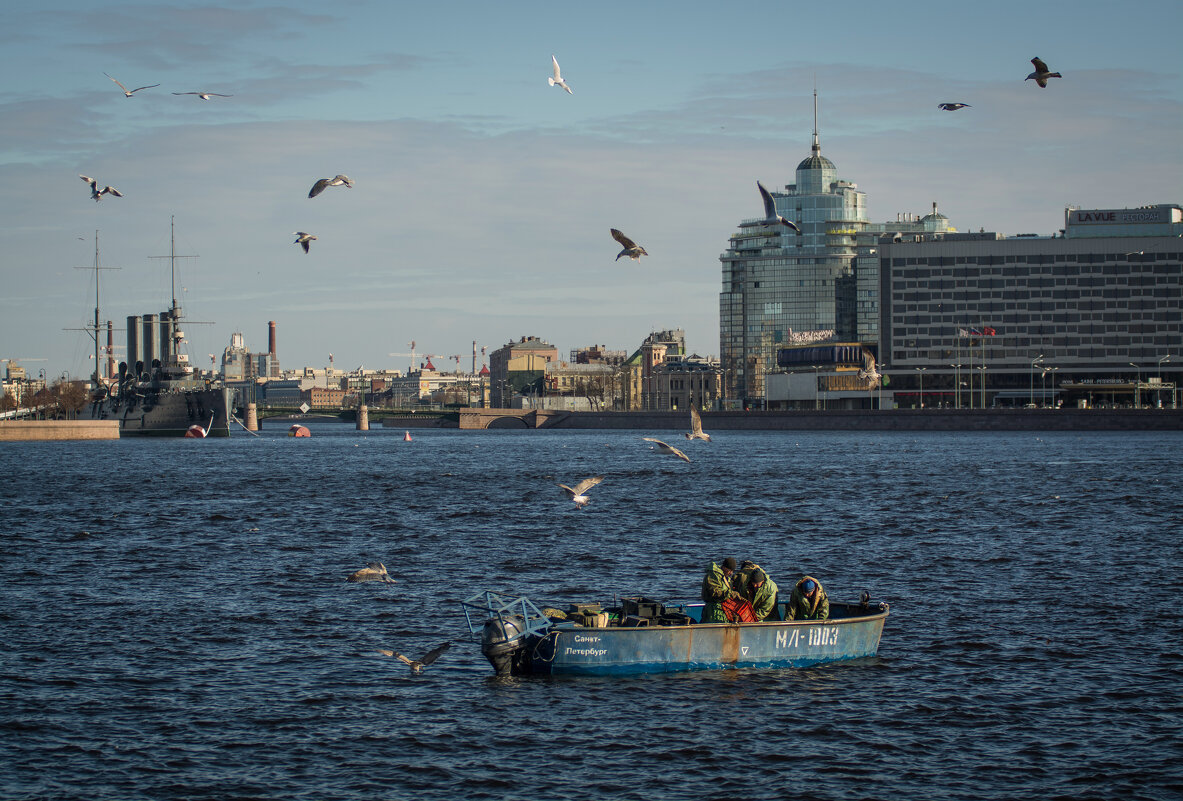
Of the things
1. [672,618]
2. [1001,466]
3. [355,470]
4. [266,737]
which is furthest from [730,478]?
[266,737]

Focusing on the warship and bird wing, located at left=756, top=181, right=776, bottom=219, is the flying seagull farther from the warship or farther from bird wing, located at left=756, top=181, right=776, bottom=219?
the warship

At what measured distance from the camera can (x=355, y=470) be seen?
110m

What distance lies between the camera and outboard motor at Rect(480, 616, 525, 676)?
26625mm

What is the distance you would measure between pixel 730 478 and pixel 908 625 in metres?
61.9

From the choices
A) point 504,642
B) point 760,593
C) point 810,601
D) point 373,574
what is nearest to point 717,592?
point 760,593

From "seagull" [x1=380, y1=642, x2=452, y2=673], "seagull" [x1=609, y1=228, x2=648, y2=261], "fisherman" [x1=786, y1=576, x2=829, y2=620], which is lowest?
"seagull" [x1=380, y1=642, x2=452, y2=673]

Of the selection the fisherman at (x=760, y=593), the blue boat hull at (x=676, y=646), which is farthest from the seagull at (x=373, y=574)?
the fisherman at (x=760, y=593)

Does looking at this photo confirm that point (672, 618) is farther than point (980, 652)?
No

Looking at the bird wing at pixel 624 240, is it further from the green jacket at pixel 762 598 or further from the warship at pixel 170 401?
the warship at pixel 170 401

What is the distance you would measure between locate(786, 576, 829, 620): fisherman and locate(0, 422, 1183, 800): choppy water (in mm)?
1283

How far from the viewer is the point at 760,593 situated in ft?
90.3

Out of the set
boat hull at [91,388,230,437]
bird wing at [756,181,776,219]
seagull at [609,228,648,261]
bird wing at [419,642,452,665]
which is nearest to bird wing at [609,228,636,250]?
seagull at [609,228,648,261]

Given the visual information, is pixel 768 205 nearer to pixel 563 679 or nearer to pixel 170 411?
pixel 563 679

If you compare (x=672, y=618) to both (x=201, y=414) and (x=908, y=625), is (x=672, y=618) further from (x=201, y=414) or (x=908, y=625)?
(x=201, y=414)
